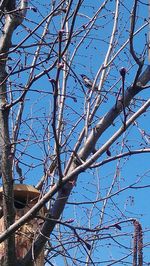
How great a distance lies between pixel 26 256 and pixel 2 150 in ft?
2.16

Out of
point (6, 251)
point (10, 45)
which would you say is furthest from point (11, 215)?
point (10, 45)

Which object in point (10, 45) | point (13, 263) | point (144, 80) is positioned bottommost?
point (13, 263)

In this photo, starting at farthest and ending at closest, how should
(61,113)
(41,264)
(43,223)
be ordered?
(61,113) → (41,264) → (43,223)

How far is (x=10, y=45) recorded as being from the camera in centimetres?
392

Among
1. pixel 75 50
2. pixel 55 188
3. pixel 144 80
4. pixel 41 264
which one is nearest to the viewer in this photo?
pixel 55 188

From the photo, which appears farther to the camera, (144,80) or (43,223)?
(43,223)

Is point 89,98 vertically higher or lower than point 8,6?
lower

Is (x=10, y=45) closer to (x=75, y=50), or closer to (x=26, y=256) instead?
(x=75, y=50)

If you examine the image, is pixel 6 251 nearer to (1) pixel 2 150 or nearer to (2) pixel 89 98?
(1) pixel 2 150

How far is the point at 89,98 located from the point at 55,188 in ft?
2.99

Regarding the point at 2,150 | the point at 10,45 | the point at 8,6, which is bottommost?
the point at 2,150

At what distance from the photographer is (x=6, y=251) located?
3.40 metres

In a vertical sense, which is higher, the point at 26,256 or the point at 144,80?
the point at 144,80

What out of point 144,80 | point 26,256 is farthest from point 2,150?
point 144,80
